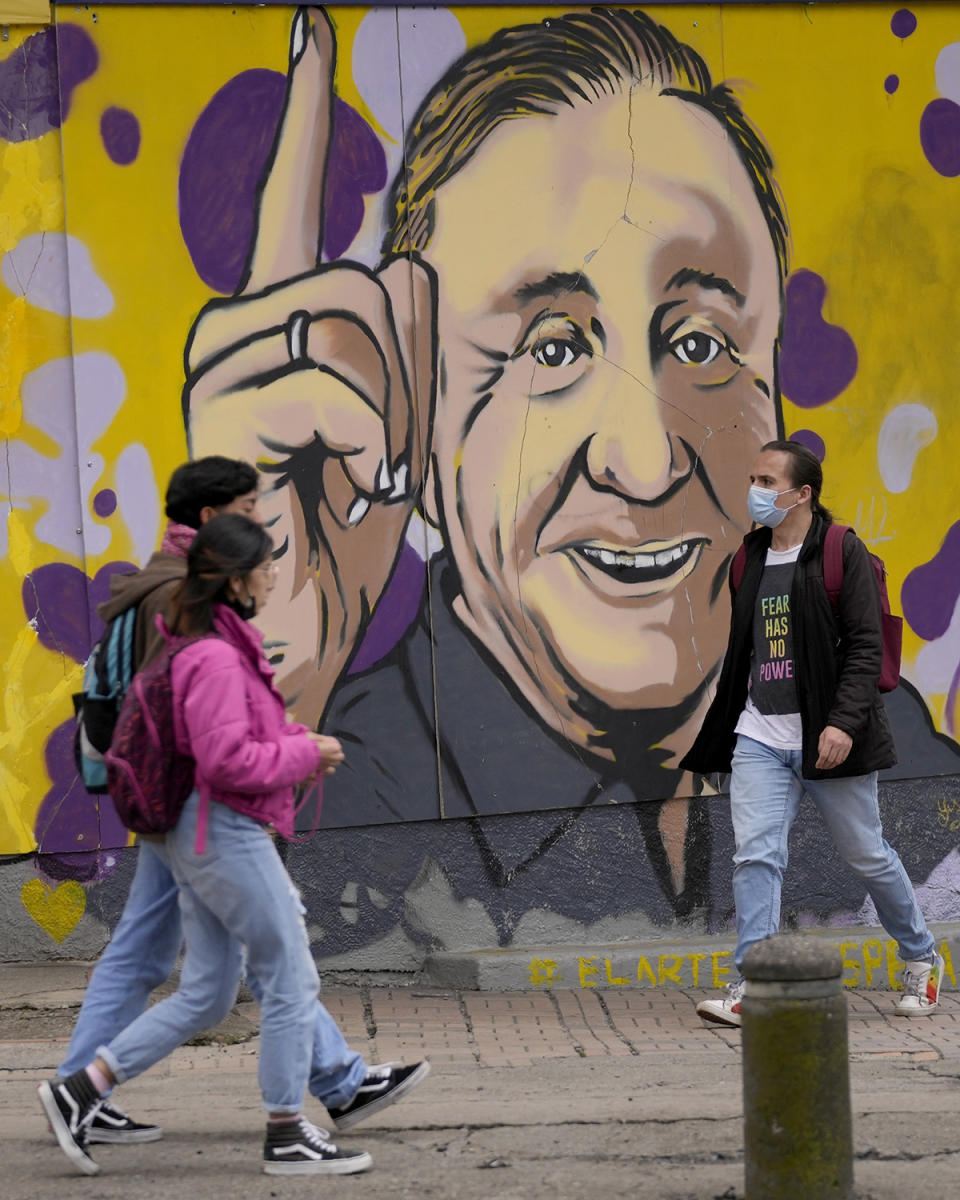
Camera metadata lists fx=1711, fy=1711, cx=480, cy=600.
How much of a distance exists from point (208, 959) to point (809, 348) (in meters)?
4.26

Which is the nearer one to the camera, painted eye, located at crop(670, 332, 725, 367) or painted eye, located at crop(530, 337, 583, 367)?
painted eye, located at crop(530, 337, 583, 367)

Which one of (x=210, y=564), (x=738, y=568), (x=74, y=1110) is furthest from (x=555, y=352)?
(x=74, y=1110)

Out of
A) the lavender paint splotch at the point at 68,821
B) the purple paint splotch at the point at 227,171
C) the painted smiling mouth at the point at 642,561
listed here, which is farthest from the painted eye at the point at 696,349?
the lavender paint splotch at the point at 68,821

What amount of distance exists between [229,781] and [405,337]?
337cm

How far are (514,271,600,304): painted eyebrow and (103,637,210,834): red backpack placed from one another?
11.2 feet

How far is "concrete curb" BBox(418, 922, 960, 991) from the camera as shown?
22.6ft

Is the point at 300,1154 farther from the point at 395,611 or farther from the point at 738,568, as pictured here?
the point at 395,611

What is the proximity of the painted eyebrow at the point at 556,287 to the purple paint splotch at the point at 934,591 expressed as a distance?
73.8 inches

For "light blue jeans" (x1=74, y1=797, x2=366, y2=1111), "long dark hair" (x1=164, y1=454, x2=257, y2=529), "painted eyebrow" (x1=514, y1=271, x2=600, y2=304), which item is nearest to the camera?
"light blue jeans" (x1=74, y1=797, x2=366, y2=1111)

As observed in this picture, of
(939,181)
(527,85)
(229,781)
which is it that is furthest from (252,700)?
(939,181)

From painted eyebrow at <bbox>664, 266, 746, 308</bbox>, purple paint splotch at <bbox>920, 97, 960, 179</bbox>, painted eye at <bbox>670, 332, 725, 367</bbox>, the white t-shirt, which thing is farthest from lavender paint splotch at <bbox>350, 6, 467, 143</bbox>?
the white t-shirt

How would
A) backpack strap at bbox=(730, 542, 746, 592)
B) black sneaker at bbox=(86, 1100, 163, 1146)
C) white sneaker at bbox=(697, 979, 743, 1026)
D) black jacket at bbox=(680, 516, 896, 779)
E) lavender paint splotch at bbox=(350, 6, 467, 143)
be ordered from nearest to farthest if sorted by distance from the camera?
1. black sneaker at bbox=(86, 1100, 163, 1146)
2. black jacket at bbox=(680, 516, 896, 779)
3. white sneaker at bbox=(697, 979, 743, 1026)
4. backpack strap at bbox=(730, 542, 746, 592)
5. lavender paint splotch at bbox=(350, 6, 467, 143)

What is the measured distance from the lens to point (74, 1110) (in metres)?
4.24

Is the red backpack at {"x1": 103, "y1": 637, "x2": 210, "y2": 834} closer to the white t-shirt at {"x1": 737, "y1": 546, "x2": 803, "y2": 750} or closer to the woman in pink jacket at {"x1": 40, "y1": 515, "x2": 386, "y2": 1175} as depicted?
the woman in pink jacket at {"x1": 40, "y1": 515, "x2": 386, "y2": 1175}
